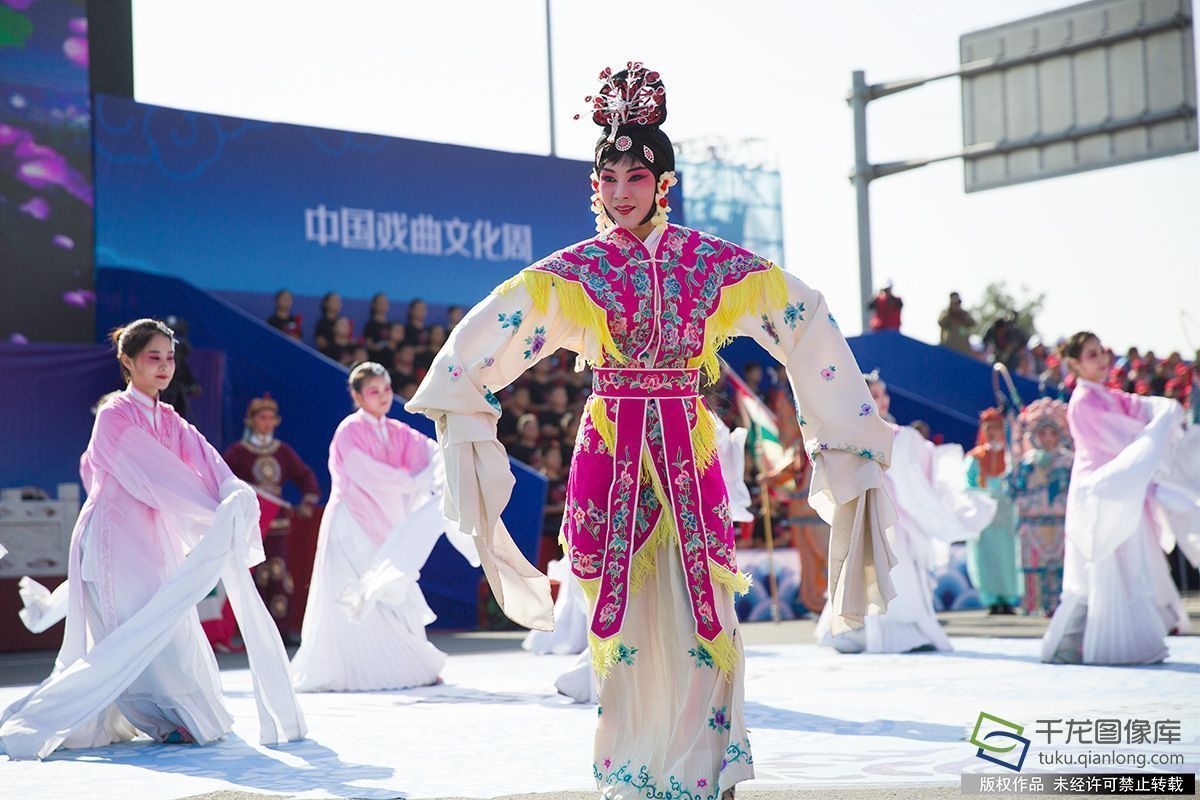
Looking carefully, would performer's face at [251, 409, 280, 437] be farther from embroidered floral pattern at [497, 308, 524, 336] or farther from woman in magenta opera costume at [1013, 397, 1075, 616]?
embroidered floral pattern at [497, 308, 524, 336]

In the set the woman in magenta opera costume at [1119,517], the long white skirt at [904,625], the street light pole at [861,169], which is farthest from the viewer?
the street light pole at [861,169]

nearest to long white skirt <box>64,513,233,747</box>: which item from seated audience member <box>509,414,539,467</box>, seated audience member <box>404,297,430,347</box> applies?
seated audience member <box>509,414,539,467</box>

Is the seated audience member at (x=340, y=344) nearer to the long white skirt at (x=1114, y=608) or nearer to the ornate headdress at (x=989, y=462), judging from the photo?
the ornate headdress at (x=989, y=462)

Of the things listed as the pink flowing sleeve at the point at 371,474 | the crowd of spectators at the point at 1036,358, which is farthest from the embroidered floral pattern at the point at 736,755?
the crowd of spectators at the point at 1036,358

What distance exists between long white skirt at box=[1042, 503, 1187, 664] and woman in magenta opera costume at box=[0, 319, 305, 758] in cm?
402

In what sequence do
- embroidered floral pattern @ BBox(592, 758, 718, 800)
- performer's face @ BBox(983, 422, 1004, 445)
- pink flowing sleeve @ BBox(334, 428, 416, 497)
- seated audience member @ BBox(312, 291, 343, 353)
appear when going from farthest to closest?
performer's face @ BBox(983, 422, 1004, 445), seated audience member @ BBox(312, 291, 343, 353), pink flowing sleeve @ BBox(334, 428, 416, 497), embroidered floral pattern @ BBox(592, 758, 718, 800)

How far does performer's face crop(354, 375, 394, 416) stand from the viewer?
8133mm

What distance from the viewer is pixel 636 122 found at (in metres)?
4.14

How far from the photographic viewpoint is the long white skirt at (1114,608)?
300 inches

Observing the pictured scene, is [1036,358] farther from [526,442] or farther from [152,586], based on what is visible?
[152,586]

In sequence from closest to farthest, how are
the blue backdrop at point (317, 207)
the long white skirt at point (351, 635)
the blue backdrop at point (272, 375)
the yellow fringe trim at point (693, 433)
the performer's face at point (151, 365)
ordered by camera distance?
the yellow fringe trim at point (693, 433)
the performer's face at point (151, 365)
the long white skirt at point (351, 635)
the blue backdrop at point (272, 375)
the blue backdrop at point (317, 207)

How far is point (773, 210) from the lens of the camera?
1712 cm

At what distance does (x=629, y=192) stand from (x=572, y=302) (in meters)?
0.34

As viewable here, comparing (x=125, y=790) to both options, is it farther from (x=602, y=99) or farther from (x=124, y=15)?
(x=124, y=15)
